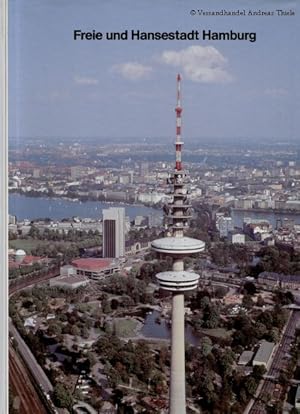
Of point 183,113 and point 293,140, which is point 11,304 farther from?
point 293,140

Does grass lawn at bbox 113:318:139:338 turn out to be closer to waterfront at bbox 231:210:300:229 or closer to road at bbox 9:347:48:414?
road at bbox 9:347:48:414

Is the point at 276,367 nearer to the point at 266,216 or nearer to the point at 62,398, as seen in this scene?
the point at 266,216

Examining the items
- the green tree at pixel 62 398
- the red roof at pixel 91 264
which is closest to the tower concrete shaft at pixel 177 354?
the red roof at pixel 91 264

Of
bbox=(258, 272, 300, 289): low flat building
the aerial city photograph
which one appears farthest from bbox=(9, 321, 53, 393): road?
bbox=(258, 272, 300, 289): low flat building

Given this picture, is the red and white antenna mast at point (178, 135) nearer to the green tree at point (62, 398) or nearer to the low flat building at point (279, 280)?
the low flat building at point (279, 280)

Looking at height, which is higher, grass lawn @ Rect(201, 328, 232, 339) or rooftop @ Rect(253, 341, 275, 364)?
grass lawn @ Rect(201, 328, 232, 339)

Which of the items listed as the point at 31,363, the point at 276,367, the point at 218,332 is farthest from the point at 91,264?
the point at 276,367

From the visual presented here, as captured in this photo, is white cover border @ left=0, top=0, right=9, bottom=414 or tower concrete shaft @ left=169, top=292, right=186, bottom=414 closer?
Answer: white cover border @ left=0, top=0, right=9, bottom=414
